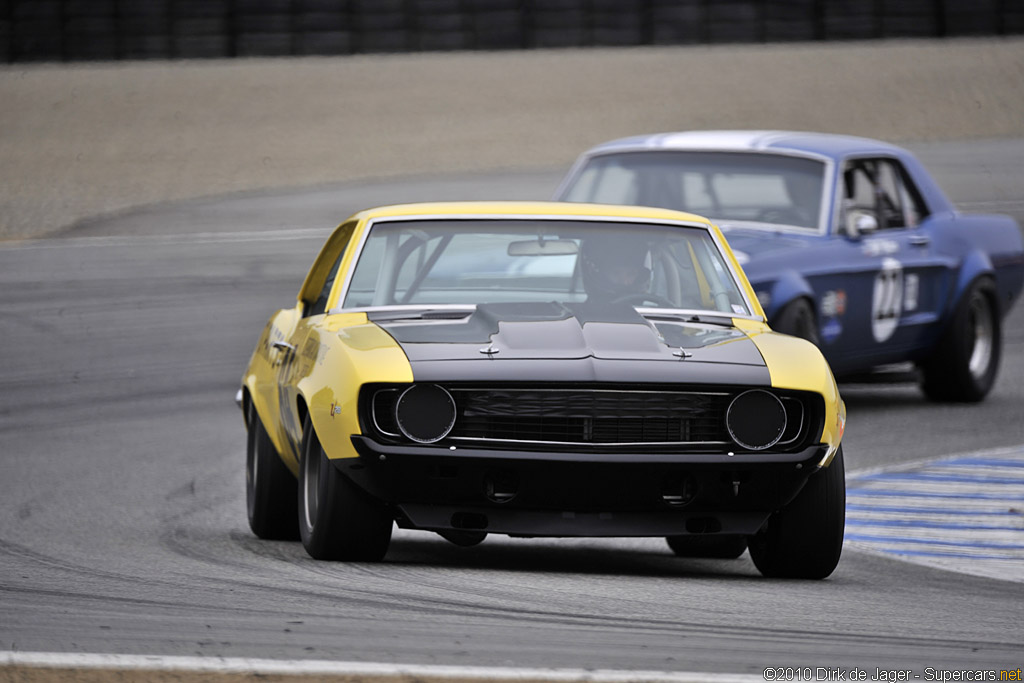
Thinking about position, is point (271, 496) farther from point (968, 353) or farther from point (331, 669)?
point (968, 353)

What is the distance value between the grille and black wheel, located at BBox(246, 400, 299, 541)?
1313 millimetres

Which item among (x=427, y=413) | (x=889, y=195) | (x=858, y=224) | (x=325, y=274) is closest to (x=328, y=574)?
(x=427, y=413)

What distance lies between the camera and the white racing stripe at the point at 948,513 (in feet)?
24.1

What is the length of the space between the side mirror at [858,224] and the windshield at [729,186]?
20cm

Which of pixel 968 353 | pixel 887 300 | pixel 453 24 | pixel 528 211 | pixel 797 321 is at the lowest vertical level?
pixel 453 24

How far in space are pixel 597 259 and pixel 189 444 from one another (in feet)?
14.0

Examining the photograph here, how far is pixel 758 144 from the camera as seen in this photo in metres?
11.0

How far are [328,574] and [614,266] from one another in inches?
69.6

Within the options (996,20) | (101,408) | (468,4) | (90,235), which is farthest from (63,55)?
(101,408)

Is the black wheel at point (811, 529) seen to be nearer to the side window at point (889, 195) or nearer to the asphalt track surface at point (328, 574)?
the asphalt track surface at point (328, 574)

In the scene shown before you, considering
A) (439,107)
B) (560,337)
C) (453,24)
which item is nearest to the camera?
(560,337)

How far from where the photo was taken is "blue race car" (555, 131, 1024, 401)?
407 inches

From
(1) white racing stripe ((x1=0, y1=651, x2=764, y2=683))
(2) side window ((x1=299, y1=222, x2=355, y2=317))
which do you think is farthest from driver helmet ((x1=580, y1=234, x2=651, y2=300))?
(1) white racing stripe ((x1=0, y1=651, x2=764, y2=683))

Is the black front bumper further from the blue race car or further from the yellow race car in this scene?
the blue race car
